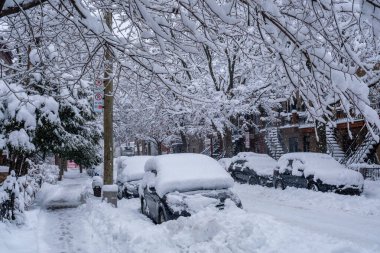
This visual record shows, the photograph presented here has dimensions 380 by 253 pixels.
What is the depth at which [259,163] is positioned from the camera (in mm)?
22469

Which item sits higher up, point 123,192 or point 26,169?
point 26,169

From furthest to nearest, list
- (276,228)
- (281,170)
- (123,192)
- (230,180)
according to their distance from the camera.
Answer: (281,170)
(123,192)
(230,180)
(276,228)

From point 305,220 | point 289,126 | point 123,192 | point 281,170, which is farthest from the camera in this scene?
point 289,126

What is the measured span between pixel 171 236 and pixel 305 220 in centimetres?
545

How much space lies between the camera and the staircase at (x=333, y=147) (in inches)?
1102

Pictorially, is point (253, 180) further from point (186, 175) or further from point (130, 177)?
point (186, 175)

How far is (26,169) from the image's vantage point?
44.1ft

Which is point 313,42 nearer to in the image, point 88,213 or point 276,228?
point 276,228

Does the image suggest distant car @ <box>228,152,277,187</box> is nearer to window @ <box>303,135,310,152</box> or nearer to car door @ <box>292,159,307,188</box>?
car door @ <box>292,159,307,188</box>

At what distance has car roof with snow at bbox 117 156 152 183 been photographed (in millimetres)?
16938

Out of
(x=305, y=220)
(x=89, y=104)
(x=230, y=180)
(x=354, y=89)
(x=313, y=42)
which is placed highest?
(x=89, y=104)

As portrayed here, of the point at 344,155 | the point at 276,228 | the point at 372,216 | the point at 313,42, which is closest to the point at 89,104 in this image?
the point at 276,228

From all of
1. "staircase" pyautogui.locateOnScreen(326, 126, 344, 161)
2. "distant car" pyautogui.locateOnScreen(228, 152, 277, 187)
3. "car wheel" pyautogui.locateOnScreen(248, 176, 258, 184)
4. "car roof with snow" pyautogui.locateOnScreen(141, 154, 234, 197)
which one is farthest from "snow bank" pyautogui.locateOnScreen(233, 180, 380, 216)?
"staircase" pyautogui.locateOnScreen(326, 126, 344, 161)

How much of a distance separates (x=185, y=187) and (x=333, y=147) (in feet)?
70.2
